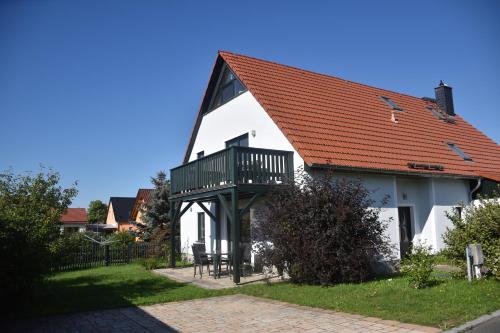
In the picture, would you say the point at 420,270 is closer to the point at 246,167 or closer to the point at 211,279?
the point at 246,167

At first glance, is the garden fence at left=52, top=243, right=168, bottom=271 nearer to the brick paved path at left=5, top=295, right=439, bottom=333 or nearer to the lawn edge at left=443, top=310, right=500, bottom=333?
the brick paved path at left=5, top=295, right=439, bottom=333

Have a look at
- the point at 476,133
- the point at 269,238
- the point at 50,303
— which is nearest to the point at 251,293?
the point at 269,238

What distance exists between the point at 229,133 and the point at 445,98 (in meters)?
13.5

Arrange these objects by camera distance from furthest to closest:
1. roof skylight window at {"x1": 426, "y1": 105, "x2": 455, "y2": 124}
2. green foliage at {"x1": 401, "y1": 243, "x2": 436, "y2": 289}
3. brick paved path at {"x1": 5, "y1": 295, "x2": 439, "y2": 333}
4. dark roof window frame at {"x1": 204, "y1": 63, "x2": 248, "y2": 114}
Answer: roof skylight window at {"x1": 426, "y1": 105, "x2": 455, "y2": 124} < dark roof window frame at {"x1": 204, "y1": 63, "x2": 248, "y2": 114} < green foliage at {"x1": 401, "y1": 243, "x2": 436, "y2": 289} < brick paved path at {"x1": 5, "y1": 295, "x2": 439, "y2": 333}

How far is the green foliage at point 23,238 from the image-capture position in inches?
339

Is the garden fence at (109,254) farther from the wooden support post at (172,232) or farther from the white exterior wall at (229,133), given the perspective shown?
the wooden support post at (172,232)

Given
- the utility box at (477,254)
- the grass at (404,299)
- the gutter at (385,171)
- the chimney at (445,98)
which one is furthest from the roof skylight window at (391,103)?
the utility box at (477,254)

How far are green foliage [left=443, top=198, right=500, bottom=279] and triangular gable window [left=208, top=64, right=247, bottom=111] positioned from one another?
9019 millimetres

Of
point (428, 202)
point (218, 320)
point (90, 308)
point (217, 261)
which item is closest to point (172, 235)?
point (217, 261)

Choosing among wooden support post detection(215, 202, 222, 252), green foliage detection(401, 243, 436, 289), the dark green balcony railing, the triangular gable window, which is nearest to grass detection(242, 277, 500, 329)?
green foliage detection(401, 243, 436, 289)

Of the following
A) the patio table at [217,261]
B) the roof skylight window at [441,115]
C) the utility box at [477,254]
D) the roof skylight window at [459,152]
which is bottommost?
the patio table at [217,261]

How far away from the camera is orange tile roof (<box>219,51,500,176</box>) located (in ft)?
44.1

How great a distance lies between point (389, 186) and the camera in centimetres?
1391

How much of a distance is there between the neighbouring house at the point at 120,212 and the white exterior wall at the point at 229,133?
3343 cm
